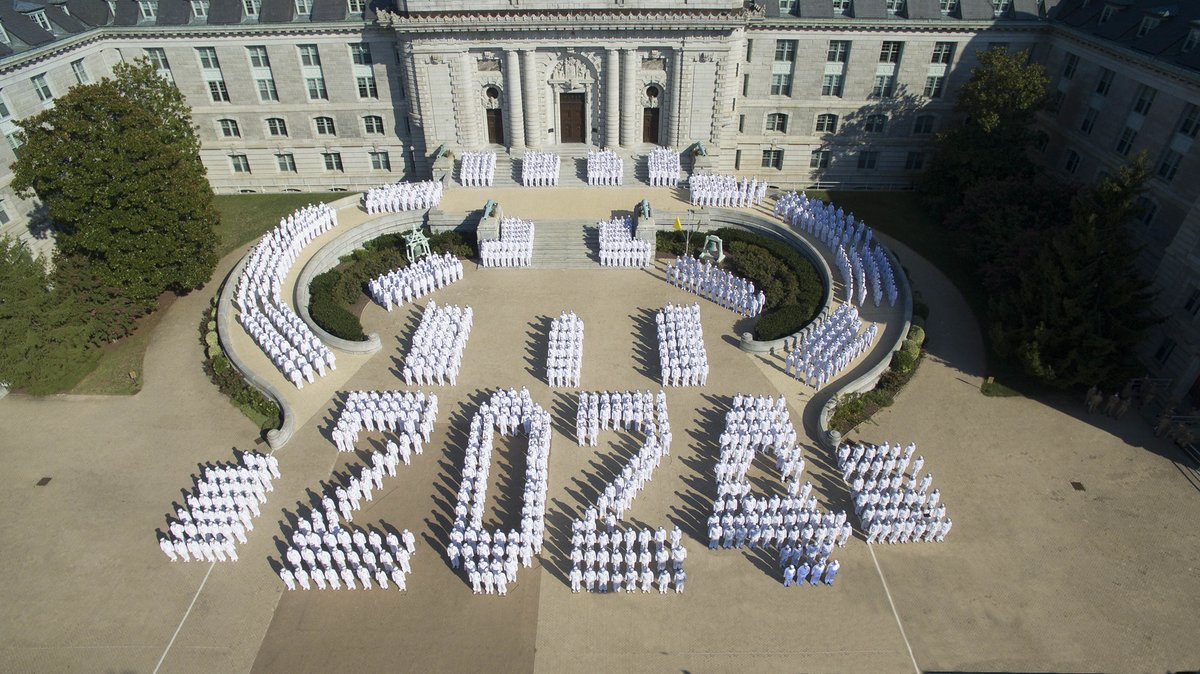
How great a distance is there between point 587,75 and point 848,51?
19.7 metres

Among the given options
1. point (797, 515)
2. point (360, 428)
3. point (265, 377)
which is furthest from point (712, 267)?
point (265, 377)

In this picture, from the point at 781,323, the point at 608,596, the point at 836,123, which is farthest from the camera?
the point at 836,123

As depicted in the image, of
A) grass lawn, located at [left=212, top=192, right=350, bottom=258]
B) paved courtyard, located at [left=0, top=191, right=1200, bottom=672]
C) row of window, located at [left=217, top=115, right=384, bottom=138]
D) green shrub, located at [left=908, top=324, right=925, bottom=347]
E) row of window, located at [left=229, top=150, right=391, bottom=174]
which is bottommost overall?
paved courtyard, located at [left=0, top=191, right=1200, bottom=672]

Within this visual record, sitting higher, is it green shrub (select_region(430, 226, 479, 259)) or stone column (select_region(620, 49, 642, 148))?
stone column (select_region(620, 49, 642, 148))

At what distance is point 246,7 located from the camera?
52250mm

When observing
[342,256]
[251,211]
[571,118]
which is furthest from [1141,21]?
[251,211]

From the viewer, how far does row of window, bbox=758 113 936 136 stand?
56.4 metres

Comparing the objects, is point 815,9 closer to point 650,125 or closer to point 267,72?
point 650,125

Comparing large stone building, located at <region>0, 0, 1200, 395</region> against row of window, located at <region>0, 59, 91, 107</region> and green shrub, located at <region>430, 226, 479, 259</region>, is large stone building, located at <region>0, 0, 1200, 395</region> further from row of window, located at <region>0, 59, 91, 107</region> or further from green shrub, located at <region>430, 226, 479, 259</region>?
green shrub, located at <region>430, 226, 479, 259</region>

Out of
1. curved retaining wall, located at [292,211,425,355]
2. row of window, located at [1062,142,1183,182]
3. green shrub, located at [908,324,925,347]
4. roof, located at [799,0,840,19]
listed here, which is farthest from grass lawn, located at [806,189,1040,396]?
curved retaining wall, located at [292,211,425,355]

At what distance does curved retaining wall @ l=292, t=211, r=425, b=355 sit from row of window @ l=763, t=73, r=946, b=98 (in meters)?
28.2

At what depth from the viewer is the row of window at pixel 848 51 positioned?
53.3 m

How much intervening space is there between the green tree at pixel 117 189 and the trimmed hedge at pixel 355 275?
765 cm

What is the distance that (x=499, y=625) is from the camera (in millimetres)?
26500
